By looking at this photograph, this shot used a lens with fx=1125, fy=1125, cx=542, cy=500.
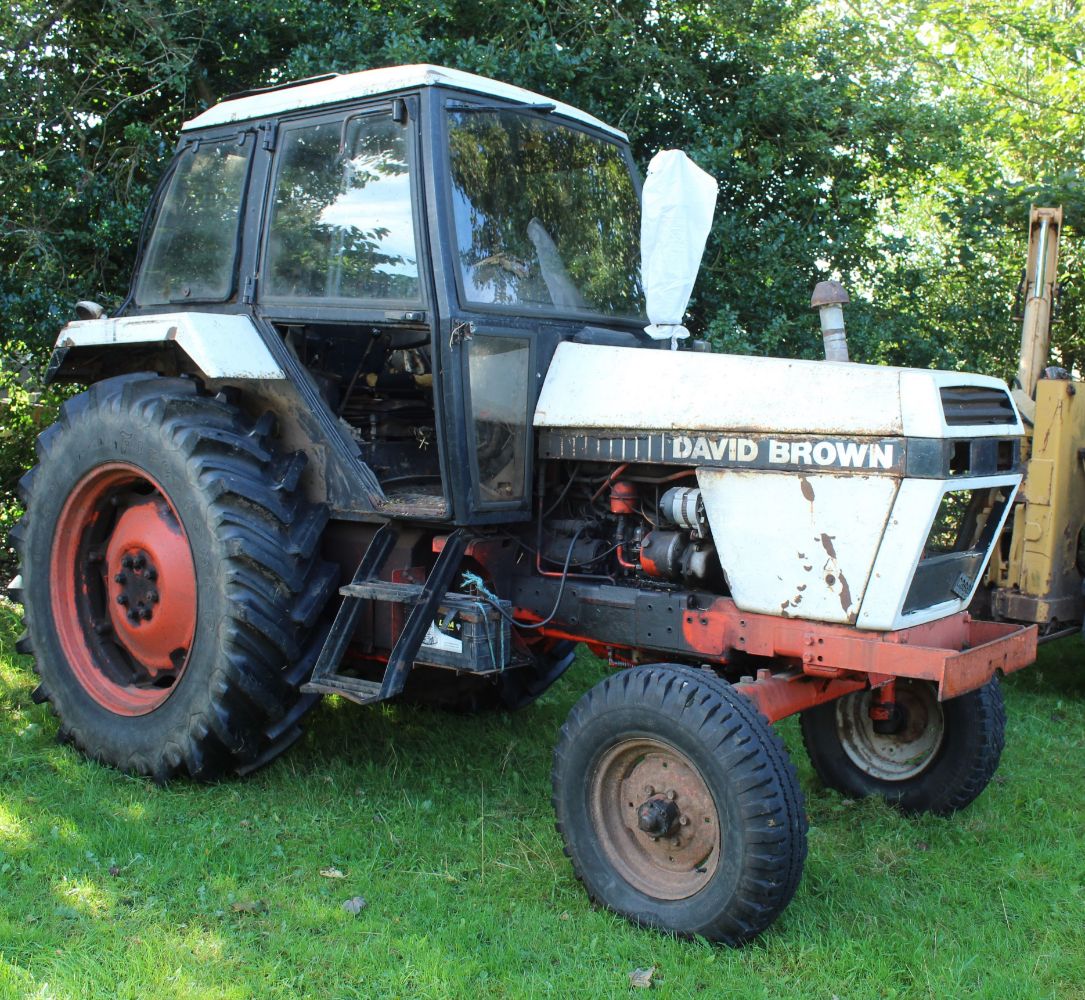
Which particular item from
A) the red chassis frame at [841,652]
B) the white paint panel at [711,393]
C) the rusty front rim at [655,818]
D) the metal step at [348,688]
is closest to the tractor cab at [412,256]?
the white paint panel at [711,393]

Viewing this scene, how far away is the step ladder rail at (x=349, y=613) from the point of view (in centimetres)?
394

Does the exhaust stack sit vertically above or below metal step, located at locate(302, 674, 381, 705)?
above

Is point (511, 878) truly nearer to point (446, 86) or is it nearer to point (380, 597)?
point (380, 597)

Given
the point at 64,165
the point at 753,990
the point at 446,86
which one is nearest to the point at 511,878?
the point at 753,990

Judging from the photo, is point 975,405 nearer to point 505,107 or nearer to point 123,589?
point 505,107

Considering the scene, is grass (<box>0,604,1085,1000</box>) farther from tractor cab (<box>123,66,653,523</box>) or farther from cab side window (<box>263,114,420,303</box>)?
cab side window (<box>263,114,420,303</box>)

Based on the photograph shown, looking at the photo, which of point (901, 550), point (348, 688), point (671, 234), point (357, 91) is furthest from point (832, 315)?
point (348, 688)

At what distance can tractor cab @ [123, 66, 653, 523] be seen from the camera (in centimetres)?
380

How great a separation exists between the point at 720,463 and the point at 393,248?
4.53 feet

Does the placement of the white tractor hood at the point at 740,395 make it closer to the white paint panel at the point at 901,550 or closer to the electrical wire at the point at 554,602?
the white paint panel at the point at 901,550

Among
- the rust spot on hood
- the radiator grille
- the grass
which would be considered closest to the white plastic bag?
the radiator grille

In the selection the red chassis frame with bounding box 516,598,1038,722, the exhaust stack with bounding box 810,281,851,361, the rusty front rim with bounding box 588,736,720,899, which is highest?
the exhaust stack with bounding box 810,281,851,361

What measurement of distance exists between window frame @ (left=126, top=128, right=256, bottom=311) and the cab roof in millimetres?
74

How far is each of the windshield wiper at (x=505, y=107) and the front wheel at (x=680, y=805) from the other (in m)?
2.03
